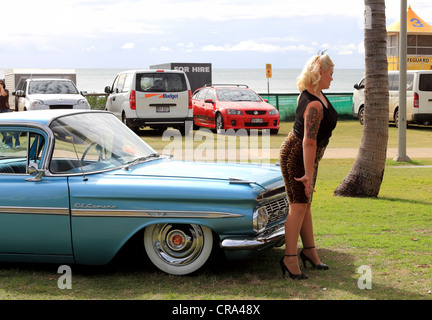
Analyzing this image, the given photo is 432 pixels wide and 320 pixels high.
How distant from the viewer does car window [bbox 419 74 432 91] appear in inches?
943

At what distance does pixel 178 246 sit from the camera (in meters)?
5.62

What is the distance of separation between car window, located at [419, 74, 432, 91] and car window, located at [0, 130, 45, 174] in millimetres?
19634

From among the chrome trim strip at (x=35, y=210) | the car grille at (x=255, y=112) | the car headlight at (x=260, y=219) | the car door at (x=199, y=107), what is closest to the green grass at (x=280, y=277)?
the car headlight at (x=260, y=219)

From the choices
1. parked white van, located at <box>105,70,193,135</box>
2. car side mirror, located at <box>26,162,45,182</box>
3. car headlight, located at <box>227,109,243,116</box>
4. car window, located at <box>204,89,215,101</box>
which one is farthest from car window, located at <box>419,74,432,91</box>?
car side mirror, located at <box>26,162,45,182</box>

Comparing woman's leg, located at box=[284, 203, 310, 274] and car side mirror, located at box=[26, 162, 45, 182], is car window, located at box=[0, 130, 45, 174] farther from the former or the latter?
woman's leg, located at box=[284, 203, 310, 274]

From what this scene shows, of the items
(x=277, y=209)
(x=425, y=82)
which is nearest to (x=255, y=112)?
(x=425, y=82)

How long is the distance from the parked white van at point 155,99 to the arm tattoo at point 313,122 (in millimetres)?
15503

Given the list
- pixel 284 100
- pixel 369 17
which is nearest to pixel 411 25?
pixel 284 100

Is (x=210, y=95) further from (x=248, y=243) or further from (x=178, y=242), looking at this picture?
(x=248, y=243)

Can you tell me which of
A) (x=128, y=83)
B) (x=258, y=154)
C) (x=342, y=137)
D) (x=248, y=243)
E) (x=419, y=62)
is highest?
(x=419, y=62)

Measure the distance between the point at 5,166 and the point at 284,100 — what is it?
930 inches

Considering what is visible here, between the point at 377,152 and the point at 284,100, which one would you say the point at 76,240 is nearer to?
the point at 377,152

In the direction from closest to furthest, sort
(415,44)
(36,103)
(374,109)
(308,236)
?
1. (308,236)
2. (374,109)
3. (36,103)
4. (415,44)

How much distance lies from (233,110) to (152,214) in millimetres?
16096
